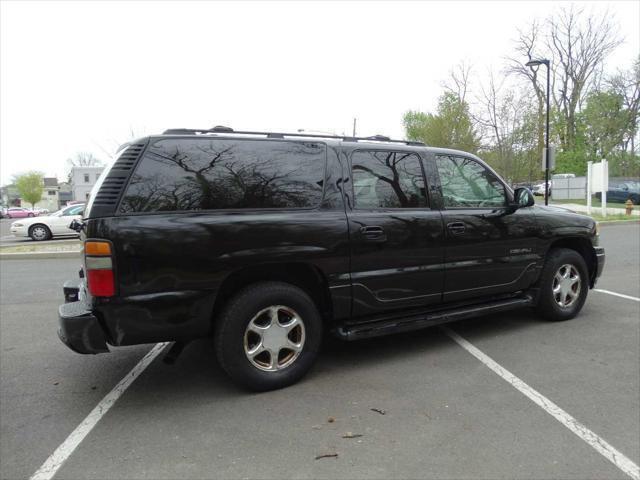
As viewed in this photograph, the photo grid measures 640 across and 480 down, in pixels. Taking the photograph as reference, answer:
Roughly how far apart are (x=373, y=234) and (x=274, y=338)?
1117mm

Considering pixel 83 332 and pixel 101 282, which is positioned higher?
pixel 101 282

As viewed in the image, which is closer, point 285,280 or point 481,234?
point 285,280

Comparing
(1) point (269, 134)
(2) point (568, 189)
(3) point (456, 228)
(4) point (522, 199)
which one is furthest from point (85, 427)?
(2) point (568, 189)

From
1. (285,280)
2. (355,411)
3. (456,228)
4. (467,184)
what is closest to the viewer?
(355,411)

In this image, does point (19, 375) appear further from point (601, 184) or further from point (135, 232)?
point (601, 184)

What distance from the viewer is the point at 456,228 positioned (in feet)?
13.2

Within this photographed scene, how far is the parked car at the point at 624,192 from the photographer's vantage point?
28.0 m

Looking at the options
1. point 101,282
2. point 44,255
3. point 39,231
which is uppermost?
point 101,282

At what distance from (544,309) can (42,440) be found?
461 centimetres

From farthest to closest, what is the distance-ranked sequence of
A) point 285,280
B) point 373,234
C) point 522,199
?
point 522,199 < point 373,234 < point 285,280

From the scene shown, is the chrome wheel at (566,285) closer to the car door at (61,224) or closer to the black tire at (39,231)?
the car door at (61,224)

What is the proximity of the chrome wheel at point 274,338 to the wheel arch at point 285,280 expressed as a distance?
10.0 inches

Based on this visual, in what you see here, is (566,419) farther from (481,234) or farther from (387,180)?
(387,180)

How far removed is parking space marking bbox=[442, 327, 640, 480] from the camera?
2404 mm
